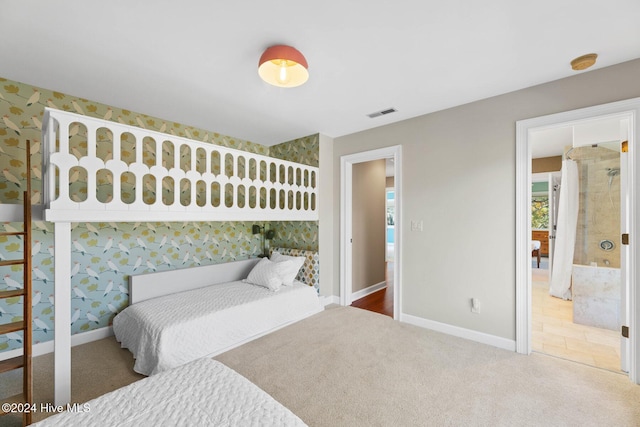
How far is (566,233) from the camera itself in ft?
12.1

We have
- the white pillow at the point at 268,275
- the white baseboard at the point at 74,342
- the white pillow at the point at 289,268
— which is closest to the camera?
the white baseboard at the point at 74,342

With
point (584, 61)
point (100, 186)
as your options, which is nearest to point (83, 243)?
point (100, 186)

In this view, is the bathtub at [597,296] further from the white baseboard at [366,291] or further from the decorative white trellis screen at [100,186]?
the decorative white trellis screen at [100,186]

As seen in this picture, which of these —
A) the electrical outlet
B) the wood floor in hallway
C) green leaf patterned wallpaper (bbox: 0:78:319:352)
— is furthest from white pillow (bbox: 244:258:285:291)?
the electrical outlet

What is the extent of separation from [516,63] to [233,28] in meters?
2.11

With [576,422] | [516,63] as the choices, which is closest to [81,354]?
[576,422]

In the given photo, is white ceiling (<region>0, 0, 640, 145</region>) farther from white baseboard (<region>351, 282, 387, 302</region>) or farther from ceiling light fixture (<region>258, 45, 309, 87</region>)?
white baseboard (<region>351, 282, 387, 302</region>)

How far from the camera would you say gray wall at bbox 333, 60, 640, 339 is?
2.26 meters

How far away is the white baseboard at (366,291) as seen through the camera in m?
3.99

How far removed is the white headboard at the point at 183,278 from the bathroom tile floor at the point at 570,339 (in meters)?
3.50

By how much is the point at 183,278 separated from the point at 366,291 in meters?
2.71

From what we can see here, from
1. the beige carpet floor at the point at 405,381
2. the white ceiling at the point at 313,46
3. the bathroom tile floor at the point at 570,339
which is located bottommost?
the bathroom tile floor at the point at 570,339

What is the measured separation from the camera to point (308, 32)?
1.67m

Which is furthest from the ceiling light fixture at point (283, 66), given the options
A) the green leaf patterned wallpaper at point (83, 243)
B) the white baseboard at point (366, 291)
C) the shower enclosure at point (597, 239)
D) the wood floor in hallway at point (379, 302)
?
the shower enclosure at point (597, 239)
